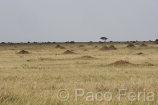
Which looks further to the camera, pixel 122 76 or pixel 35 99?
pixel 122 76

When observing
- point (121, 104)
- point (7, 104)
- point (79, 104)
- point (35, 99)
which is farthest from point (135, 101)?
point (7, 104)

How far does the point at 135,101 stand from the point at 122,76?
1137 centimetres

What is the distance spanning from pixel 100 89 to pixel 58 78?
261 inches

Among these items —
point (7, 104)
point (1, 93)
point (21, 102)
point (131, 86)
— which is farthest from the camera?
point (131, 86)

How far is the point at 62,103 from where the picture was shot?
749cm

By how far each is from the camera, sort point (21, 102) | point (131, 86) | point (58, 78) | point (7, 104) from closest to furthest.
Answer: point (7, 104) → point (21, 102) → point (131, 86) → point (58, 78)

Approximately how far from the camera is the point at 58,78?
18547mm

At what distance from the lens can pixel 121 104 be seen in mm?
7426

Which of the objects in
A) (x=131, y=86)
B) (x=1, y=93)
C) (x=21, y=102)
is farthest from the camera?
(x=131, y=86)

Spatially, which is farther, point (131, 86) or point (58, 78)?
point (58, 78)

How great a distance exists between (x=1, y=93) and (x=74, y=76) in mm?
11018

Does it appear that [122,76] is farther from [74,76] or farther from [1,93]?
[1,93]

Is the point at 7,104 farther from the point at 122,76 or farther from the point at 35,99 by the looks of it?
the point at 122,76

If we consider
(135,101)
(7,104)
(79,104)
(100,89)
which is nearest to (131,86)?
(100,89)
